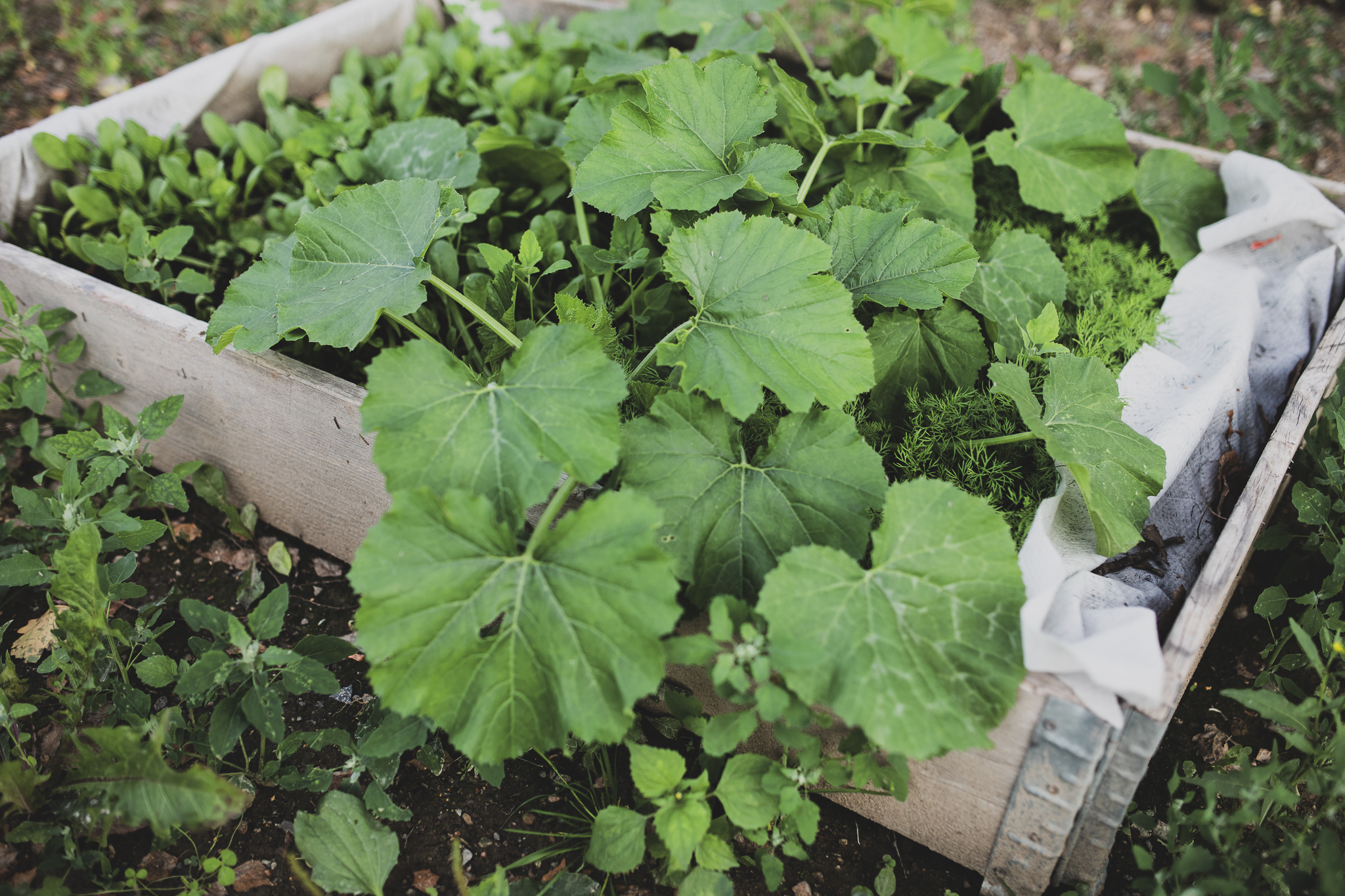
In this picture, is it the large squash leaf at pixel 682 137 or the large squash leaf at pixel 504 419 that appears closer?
the large squash leaf at pixel 504 419

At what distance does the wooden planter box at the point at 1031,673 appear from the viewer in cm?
142

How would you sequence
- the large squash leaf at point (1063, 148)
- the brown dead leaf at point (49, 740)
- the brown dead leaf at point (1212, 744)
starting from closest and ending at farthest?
the brown dead leaf at point (49, 740)
the brown dead leaf at point (1212, 744)
the large squash leaf at point (1063, 148)

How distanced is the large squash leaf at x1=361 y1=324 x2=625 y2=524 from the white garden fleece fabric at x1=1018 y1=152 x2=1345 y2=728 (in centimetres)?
84

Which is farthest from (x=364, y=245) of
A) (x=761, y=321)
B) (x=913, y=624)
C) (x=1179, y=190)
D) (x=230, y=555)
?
(x=1179, y=190)

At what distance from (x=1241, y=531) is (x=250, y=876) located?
2.08 m

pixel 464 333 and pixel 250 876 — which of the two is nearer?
pixel 250 876

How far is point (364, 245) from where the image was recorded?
5.94 ft

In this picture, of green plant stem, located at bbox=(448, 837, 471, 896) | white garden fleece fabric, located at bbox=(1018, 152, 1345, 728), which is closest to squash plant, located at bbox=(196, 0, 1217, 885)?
white garden fleece fabric, located at bbox=(1018, 152, 1345, 728)

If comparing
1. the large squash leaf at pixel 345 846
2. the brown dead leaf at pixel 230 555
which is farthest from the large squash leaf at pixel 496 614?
the brown dead leaf at pixel 230 555

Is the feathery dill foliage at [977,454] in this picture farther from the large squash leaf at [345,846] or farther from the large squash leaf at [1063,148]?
the large squash leaf at [345,846]

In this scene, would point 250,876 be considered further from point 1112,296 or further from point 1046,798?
point 1112,296

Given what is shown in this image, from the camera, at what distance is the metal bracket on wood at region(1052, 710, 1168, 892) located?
1.37m

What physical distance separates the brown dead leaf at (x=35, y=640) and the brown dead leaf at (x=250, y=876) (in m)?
0.77

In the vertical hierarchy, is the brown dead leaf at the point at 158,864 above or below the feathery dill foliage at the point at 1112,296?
below
